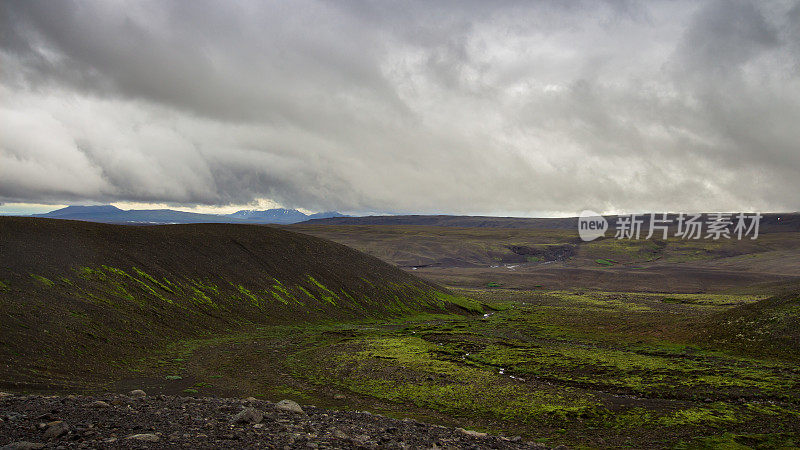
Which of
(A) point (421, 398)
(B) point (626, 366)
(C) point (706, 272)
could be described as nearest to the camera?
(A) point (421, 398)

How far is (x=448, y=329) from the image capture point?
67.8 meters

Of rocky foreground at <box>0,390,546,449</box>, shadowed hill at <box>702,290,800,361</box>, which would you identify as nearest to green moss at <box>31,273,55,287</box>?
rocky foreground at <box>0,390,546,449</box>

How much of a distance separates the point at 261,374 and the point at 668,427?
97.9 ft

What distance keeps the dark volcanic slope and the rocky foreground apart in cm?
1291

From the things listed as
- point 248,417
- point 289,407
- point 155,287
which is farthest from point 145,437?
point 155,287

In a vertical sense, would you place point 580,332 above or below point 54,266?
below

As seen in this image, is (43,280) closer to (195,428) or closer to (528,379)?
(195,428)

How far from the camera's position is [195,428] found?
15828mm

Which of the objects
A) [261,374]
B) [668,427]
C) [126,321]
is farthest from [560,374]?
[126,321]

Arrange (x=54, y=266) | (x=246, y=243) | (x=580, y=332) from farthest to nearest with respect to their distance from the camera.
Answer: (x=246, y=243) < (x=580, y=332) < (x=54, y=266)

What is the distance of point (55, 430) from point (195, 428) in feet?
14.1

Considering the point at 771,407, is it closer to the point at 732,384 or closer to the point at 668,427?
the point at 732,384

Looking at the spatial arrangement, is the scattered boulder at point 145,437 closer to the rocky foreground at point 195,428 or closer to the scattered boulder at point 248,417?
the rocky foreground at point 195,428

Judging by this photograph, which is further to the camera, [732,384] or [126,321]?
[126,321]
